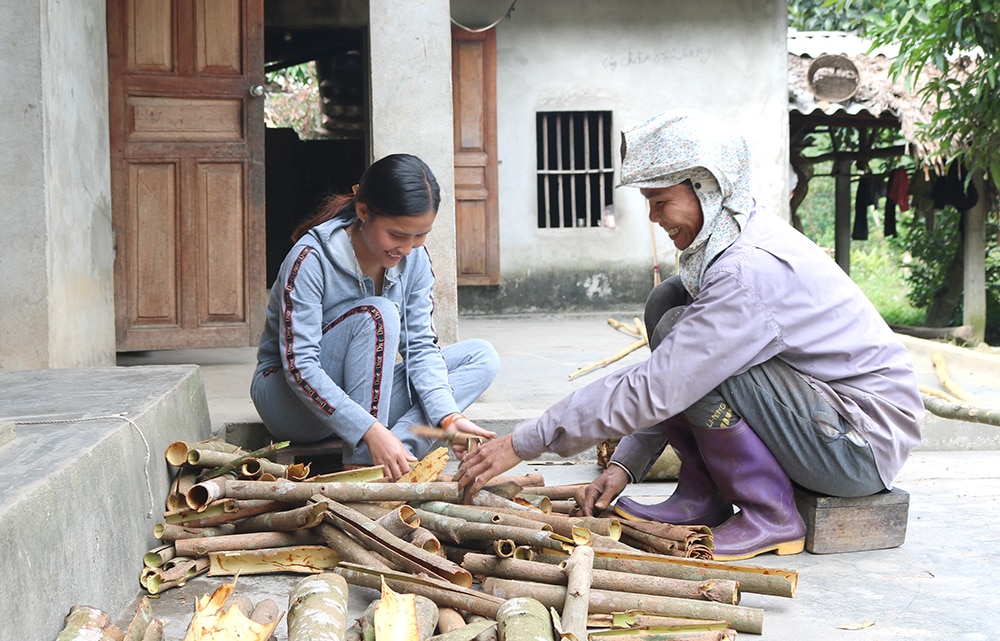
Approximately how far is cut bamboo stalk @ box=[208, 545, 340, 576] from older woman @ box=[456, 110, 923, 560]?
432 mm

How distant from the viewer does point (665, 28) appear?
10.2m

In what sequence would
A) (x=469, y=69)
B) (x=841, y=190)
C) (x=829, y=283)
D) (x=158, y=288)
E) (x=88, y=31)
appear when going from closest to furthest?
(x=829, y=283), (x=88, y=31), (x=158, y=288), (x=469, y=69), (x=841, y=190)

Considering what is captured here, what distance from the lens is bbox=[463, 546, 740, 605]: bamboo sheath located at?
2.48m

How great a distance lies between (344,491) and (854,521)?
148 centimetres

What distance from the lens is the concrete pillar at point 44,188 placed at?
14.7ft

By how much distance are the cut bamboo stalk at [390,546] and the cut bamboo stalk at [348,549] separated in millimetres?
16

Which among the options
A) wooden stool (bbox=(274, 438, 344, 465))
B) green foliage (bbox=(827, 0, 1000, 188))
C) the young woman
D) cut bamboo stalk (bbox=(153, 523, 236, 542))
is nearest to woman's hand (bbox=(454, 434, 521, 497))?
the young woman

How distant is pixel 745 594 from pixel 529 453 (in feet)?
2.19

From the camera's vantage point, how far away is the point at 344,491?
2945 millimetres

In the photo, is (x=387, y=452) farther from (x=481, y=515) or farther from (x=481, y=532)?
(x=481, y=532)

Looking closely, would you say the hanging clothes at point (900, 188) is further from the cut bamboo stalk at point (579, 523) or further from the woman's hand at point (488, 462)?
the woman's hand at point (488, 462)

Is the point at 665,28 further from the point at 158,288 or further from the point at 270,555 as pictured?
the point at 270,555

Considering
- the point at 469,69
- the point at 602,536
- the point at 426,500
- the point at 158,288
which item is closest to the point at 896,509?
the point at 602,536

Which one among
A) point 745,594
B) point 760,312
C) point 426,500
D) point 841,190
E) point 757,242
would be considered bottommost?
point 745,594
